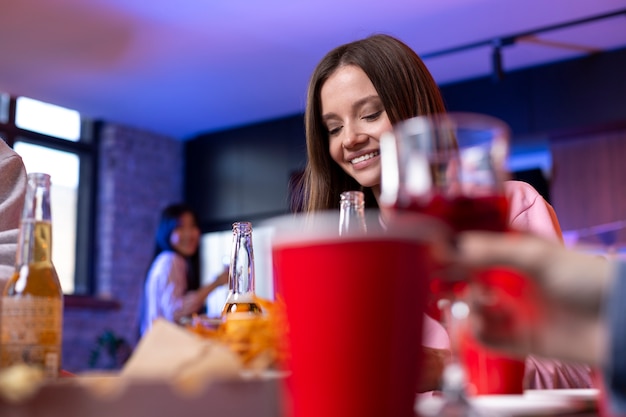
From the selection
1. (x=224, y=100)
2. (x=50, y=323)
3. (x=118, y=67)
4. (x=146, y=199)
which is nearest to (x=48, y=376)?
(x=50, y=323)

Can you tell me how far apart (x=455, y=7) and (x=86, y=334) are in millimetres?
3757

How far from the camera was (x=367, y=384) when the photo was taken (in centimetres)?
47

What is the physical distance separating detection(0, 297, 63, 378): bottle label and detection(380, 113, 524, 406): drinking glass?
0.30 metres

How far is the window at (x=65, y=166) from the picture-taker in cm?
599

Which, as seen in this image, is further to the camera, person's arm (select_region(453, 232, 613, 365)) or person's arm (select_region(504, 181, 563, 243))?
person's arm (select_region(504, 181, 563, 243))

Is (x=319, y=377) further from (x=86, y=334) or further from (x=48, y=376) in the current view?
(x=86, y=334)

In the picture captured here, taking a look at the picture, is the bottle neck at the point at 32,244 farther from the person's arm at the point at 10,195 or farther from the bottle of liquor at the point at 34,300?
the person's arm at the point at 10,195

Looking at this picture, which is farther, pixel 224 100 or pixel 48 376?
pixel 224 100

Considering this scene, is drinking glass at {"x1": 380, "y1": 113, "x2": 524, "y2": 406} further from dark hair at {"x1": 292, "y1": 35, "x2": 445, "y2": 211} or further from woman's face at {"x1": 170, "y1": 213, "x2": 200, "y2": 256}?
woman's face at {"x1": 170, "y1": 213, "x2": 200, "y2": 256}

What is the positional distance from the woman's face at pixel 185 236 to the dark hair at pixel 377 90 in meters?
3.44

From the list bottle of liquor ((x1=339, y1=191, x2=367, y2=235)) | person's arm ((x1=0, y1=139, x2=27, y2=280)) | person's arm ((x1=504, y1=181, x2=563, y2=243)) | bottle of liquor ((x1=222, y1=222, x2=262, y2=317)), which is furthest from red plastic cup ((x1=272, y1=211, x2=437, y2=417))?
person's arm ((x1=504, y1=181, x2=563, y2=243))

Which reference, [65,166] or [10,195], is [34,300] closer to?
[10,195]

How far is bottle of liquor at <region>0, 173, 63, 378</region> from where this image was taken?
2.07 ft

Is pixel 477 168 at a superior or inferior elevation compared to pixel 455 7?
inferior
